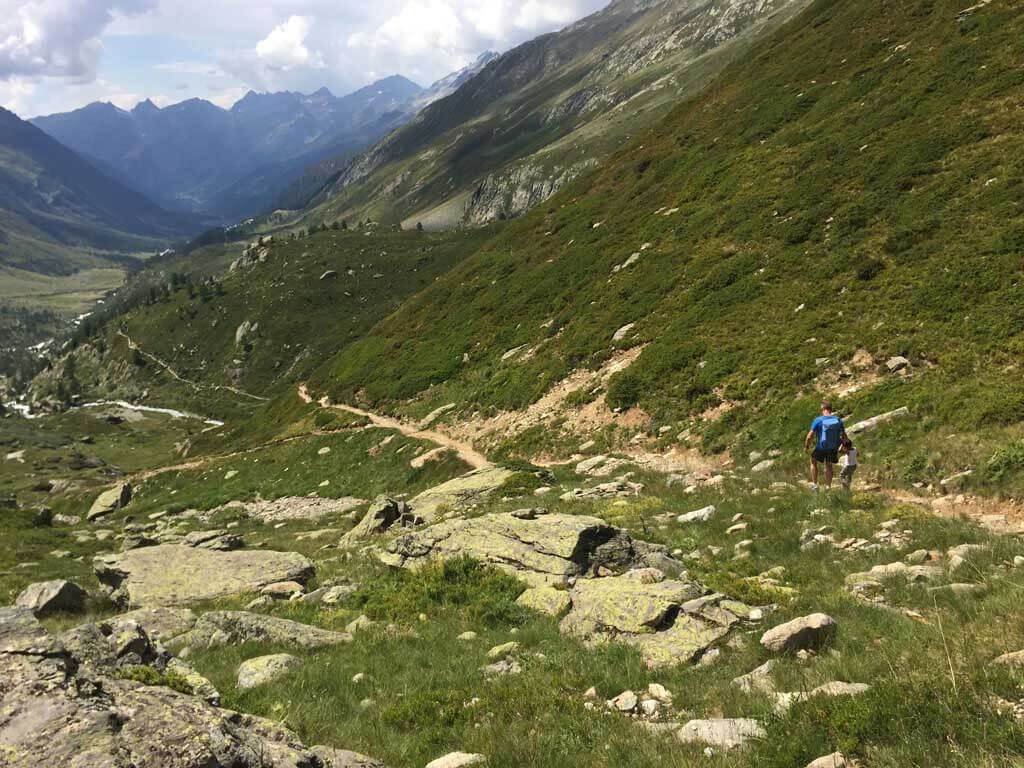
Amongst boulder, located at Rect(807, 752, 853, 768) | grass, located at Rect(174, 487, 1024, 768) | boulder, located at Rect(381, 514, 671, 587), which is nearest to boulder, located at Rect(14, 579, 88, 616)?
grass, located at Rect(174, 487, 1024, 768)

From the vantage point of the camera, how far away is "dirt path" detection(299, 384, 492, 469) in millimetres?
33844

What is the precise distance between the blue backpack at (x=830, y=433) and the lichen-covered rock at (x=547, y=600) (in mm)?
10314

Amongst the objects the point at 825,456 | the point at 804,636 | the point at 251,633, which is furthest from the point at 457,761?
the point at 825,456

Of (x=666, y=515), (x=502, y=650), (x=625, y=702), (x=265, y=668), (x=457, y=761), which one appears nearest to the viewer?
(x=457, y=761)

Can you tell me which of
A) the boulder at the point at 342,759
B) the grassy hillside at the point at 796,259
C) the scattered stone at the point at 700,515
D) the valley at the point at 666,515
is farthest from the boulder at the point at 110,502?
the boulder at the point at 342,759

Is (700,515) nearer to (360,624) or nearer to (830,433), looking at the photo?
(830,433)

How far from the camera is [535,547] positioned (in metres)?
13.7

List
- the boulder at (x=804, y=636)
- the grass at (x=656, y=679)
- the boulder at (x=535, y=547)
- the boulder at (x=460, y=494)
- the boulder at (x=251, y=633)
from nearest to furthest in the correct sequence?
the grass at (x=656, y=679), the boulder at (x=804, y=636), the boulder at (x=251, y=633), the boulder at (x=535, y=547), the boulder at (x=460, y=494)

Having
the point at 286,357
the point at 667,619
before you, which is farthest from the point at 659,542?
the point at 286,357

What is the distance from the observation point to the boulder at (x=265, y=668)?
9.00 meters

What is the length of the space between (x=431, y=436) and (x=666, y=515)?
26.0 m

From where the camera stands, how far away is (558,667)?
8.60 meters

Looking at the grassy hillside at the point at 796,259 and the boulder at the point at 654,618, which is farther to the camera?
the grassy hillside at the point at 796,259

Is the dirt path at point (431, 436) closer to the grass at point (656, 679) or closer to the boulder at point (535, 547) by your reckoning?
the boulder at point (535, 547)
